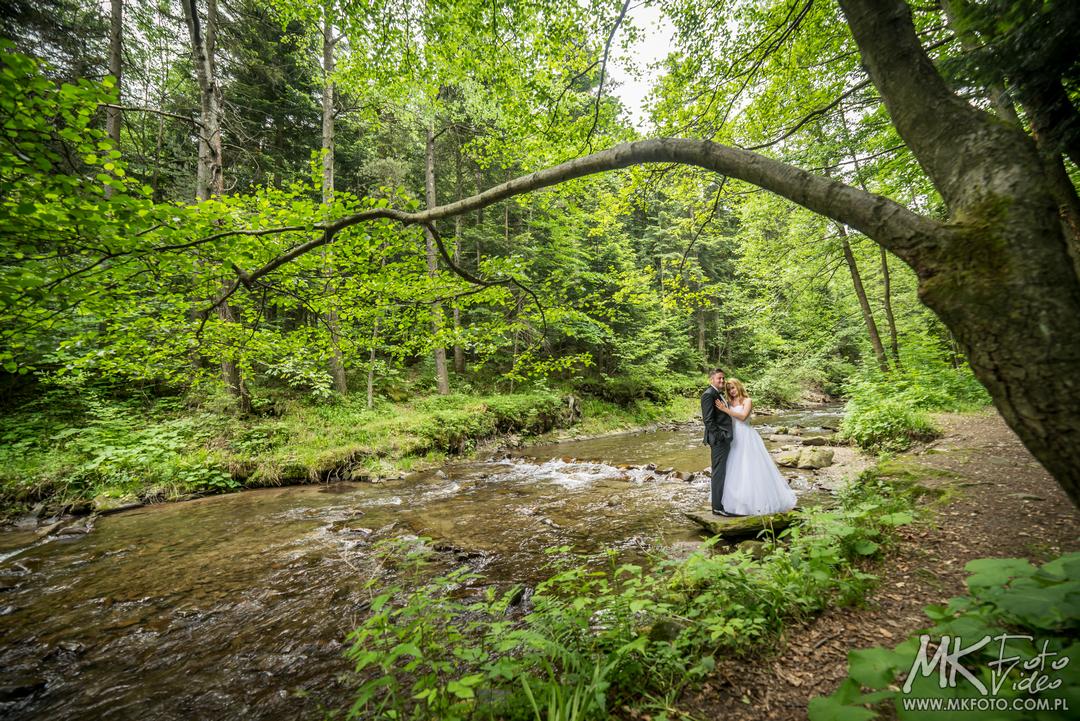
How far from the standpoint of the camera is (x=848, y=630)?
8.00 ft

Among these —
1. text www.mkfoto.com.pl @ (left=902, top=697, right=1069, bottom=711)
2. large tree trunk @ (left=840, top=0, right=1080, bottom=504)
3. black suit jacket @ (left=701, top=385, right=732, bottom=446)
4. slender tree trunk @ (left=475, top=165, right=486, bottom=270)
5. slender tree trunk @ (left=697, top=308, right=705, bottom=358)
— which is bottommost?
text www.mkfoto.com.pl @ (left=902, top=697, right=1069, bottom=711)

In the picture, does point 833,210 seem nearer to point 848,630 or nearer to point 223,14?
point 848,630

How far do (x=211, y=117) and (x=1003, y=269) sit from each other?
41.9 feet

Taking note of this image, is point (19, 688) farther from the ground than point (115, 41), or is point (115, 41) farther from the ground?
point (115, 41)

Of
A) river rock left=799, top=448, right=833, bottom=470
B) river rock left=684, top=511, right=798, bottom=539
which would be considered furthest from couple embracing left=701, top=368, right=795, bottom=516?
river rock left=799, top=448, right=833, bottom=470

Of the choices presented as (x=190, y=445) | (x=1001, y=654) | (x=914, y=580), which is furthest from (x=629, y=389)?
(x=1001, y=654)

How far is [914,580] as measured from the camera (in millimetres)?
2783

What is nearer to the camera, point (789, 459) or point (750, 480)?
point (750, 480)

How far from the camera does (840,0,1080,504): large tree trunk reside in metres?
1.49

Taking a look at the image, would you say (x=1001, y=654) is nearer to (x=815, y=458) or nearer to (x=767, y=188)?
(x=767, y=188)

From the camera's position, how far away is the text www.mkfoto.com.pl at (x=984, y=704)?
1263 millimetres

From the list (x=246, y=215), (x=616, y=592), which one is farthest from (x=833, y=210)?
(x=246, y=215)

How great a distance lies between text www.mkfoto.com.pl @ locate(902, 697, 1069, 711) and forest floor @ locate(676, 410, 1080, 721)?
761 millimetres

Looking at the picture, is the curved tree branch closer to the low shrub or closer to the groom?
the groom
